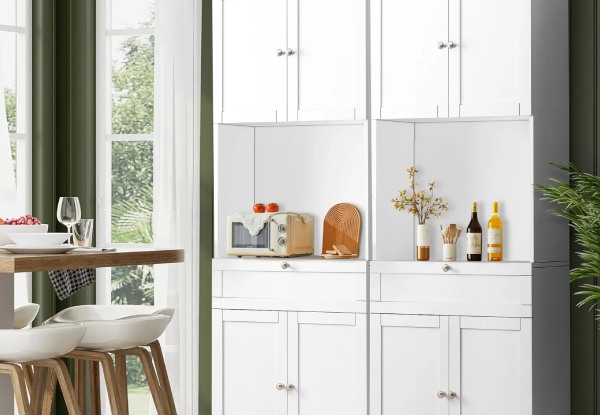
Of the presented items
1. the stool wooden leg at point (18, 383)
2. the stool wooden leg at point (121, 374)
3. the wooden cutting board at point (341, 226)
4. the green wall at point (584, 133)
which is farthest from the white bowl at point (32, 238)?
the green wall at point (584, 133)

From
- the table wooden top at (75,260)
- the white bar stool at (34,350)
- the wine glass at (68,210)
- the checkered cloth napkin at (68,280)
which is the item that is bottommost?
the white bar stool at (34,350)

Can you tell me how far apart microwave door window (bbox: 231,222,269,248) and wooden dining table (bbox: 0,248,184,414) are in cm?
99

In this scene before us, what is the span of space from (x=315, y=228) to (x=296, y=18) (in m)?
1.11

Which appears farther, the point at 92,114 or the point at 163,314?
the point at 92,114

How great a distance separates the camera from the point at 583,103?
4457 mm

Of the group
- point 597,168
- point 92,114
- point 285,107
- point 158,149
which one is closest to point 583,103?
point 597,168

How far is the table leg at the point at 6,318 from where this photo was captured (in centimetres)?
326

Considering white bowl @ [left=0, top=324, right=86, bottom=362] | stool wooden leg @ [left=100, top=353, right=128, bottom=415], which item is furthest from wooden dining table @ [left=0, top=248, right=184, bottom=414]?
stool wooden leg @ [left=100, top=353, right=128, bottom=415]

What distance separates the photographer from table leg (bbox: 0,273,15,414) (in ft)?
10.7

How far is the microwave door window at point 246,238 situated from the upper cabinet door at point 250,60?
0.55 metres

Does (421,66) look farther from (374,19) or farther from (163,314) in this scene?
(163,314)

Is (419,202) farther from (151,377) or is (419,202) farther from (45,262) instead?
(45,262)

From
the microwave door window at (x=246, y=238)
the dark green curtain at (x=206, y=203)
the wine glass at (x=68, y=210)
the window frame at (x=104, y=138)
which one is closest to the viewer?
the wine glass at (x=68, y=210)

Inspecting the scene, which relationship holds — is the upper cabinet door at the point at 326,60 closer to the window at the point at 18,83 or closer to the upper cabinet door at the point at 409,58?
the upper cabinet door at the point at 409,58
